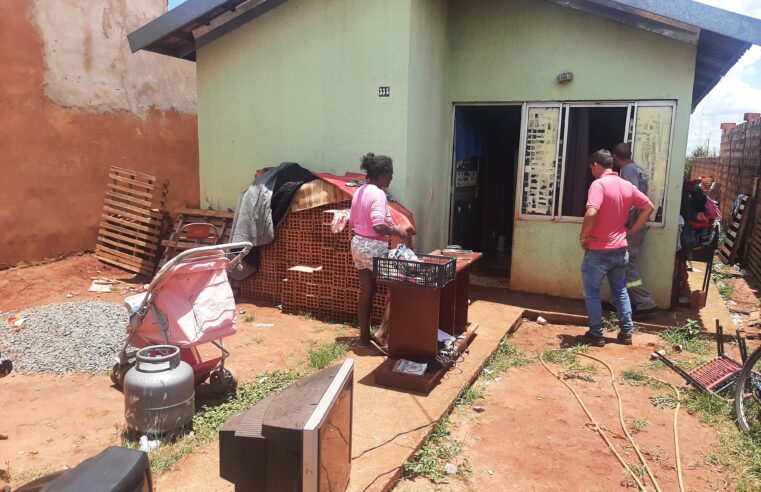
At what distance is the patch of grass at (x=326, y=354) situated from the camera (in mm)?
5150

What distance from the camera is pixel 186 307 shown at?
161 inches

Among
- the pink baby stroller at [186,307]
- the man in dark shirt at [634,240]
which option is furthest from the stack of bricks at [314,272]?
the man in dark shirt at [634,240]

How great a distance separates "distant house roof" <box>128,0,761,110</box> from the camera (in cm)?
588

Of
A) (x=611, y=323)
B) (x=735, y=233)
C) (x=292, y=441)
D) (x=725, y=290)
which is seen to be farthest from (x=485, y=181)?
(x=292, y=441)

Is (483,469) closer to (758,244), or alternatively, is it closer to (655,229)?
(655,229)

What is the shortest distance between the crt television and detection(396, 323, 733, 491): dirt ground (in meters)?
1.14

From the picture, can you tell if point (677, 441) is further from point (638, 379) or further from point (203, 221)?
point (203, 221)

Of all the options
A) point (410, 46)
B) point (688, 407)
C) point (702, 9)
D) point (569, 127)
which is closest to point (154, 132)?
point (410, 46)

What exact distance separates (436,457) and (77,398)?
3030 mm

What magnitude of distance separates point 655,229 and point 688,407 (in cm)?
312

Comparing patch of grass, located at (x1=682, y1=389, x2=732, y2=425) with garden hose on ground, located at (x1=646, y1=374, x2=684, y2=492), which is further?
patch of grass, located at (x1=682, y1=389, x2=732, y2=425)

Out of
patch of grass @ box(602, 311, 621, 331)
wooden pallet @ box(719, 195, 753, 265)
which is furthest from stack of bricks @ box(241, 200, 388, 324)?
wooden pallet @ box(719, 195, 753, 265)

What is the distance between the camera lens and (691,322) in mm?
6332

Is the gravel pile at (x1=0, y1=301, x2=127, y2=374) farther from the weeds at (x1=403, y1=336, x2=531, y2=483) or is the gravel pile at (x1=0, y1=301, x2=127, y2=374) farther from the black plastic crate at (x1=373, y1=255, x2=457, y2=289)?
the weeds at (x1=403, y1=336, x2=531, y2=483)
